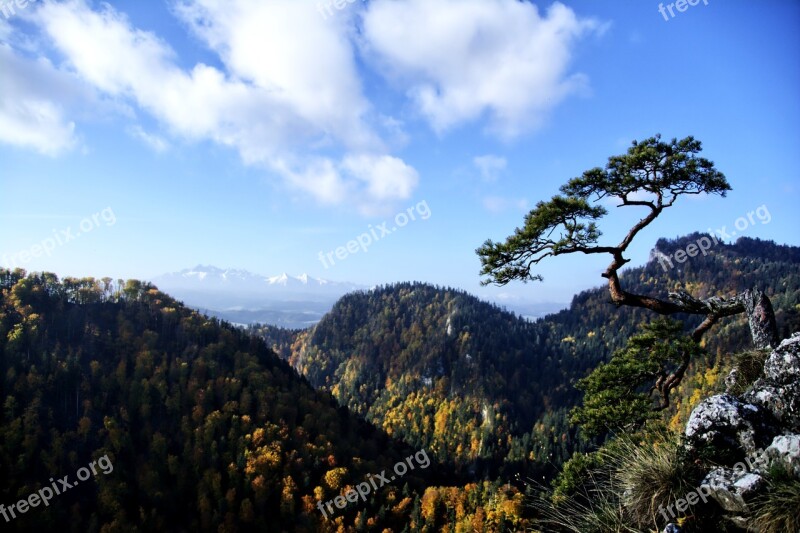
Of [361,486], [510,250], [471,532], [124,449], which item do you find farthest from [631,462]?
[124,449]

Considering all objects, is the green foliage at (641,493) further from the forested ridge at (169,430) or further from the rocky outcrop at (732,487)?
the forested ridge at (169,430)

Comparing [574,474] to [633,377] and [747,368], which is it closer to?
[633,377]

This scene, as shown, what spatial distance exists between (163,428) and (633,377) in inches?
5075

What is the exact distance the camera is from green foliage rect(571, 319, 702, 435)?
47.8ft

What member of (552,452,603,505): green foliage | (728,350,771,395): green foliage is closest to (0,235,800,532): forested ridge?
(552,452,603,505): green foliage

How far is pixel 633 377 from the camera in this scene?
16.0 metres

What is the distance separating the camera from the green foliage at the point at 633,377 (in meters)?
14.6

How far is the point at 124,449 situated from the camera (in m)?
109

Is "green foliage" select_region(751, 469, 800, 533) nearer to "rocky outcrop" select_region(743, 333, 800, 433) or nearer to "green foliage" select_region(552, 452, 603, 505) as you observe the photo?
"rocky outcrop" select_region(743, 333, 800, 433)

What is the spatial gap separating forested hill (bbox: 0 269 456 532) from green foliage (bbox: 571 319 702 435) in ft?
281

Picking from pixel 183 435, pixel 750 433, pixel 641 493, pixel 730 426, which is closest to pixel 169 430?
pixel 183 435

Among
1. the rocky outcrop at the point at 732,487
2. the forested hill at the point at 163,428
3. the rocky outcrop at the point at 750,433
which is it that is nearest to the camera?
the rocky outcrop at the point at 732,487

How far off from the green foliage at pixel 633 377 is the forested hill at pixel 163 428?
85713 millimetres

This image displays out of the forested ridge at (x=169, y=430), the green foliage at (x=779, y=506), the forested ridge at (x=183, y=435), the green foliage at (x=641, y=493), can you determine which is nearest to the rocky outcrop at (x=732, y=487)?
the green foliage at (x=779, y=506)
